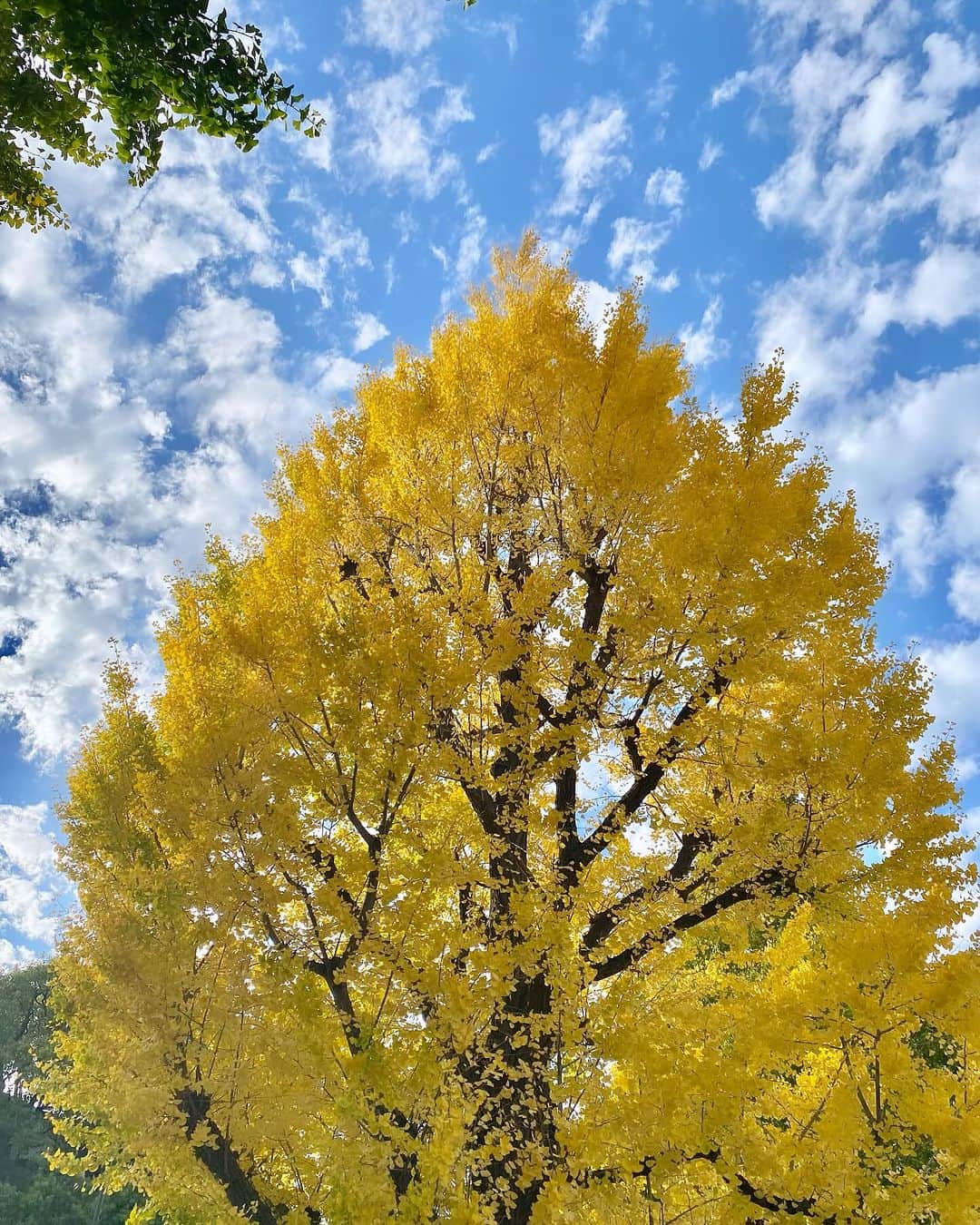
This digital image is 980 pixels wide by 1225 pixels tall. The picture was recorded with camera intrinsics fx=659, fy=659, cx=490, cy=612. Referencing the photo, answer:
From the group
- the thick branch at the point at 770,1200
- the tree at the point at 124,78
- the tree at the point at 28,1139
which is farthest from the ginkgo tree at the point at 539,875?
the tree at the point at 28,1139

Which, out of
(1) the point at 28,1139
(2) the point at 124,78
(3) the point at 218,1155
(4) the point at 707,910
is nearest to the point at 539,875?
(4) the point at 707,910

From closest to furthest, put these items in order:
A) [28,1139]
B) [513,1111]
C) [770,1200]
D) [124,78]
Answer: [124,78], [770,1200], [513,1111], [28,1139]

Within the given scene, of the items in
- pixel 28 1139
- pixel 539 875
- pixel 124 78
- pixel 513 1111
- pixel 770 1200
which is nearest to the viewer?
pixel 124 78

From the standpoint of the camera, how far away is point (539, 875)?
550 centimetres

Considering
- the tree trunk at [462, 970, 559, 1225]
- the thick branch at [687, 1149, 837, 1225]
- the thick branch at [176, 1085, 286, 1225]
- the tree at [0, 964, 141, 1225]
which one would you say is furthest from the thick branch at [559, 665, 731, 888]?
the tree at [0, 964, 141, 1225]

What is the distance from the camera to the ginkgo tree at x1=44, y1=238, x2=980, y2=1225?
4.25 metres

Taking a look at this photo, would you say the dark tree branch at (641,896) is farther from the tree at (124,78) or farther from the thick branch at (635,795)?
the tree at (124,78)

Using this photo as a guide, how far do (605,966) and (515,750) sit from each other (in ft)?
6.23

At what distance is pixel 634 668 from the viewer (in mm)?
5781

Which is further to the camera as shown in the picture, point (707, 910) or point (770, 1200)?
point (707, 910)

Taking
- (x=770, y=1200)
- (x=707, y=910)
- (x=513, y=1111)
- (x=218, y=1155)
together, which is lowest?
(x=770, y=1200)

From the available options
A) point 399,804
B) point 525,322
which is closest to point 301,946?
point 399,804

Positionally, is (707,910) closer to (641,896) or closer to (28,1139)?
(641,896)

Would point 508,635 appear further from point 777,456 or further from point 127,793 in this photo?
point 127,793
